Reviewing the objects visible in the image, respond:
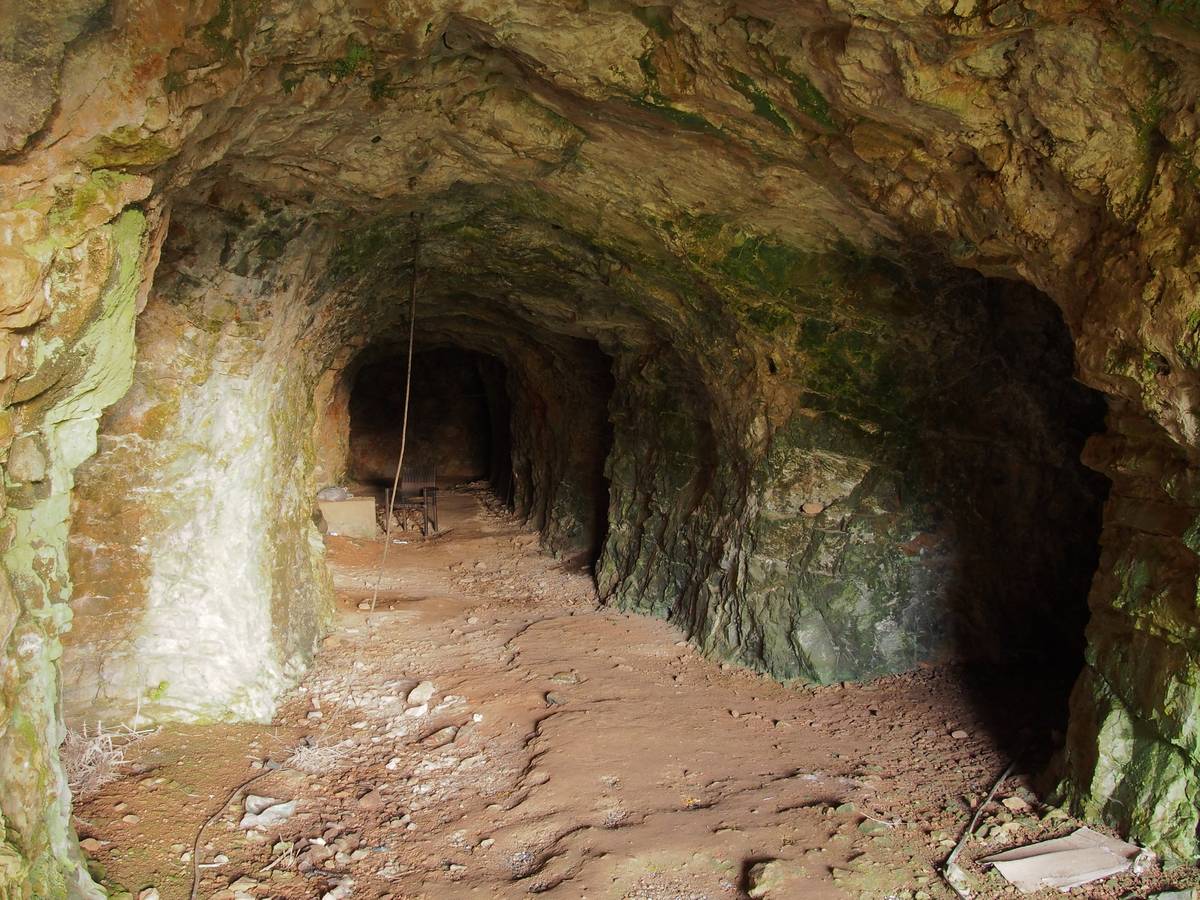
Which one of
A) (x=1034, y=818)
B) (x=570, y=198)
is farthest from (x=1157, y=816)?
(x=570, y=198)

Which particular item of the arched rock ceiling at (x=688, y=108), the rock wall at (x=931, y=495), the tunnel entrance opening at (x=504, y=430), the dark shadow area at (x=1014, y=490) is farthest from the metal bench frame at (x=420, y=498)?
the dark shadow area at (x=1014, y=490)

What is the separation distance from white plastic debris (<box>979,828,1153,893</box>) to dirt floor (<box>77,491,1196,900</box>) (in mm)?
71

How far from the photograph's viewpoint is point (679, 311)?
7012mm

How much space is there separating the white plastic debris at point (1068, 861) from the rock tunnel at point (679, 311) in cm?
15

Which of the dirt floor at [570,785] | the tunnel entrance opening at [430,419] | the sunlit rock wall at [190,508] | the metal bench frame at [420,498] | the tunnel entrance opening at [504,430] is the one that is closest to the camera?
the dirt floor at [570,785]

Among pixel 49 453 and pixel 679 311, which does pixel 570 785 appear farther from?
pixel 679 311

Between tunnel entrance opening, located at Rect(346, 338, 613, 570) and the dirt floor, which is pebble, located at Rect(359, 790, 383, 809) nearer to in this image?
the dirt floor

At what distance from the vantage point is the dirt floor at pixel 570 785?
377cm

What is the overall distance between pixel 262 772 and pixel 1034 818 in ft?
13.2

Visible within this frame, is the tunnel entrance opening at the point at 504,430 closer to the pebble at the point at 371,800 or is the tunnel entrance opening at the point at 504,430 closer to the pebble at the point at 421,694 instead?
the pebble at the point at 421,694

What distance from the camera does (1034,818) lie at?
418cm

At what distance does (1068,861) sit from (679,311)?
4.64 meters

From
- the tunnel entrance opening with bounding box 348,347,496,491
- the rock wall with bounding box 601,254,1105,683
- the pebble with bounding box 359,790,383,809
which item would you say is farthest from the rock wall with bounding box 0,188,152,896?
the tunnel entrance opening with bounding box 348,347,496,491

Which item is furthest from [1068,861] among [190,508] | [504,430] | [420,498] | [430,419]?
[430,419]
